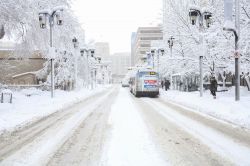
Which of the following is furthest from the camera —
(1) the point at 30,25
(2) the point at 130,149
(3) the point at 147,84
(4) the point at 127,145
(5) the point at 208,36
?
(3) the point at 147,84

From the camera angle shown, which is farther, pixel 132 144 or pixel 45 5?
pixel 45 5

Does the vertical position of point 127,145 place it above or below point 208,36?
below

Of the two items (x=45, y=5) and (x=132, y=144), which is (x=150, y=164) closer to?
(x=132, y=144)

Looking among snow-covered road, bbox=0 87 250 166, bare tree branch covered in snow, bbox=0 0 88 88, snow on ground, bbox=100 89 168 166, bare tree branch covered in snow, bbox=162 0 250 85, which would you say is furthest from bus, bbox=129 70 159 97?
snow on ground, bbox=100 89 168 166

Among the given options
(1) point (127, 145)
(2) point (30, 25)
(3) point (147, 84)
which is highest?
(2) point (30, 25)

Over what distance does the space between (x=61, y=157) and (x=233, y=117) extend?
9174mm

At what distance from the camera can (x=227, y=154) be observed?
8.10 meters

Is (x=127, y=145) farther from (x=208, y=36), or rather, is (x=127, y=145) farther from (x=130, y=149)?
(x=208, y=36)

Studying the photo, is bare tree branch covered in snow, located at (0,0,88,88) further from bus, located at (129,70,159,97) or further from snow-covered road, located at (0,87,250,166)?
bus, located at (129,70,159,97)

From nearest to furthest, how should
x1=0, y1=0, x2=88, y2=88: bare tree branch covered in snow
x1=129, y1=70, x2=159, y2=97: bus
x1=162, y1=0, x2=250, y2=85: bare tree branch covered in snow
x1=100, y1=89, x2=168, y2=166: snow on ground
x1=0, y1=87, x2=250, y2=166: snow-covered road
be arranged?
x1=100, y1=89, x2=168, y2=166: snow on ground
x1=0, y1=87, x2=250, y2=166: snow-covered road
x1=0, y1=0, x2=88, y2=88: bare tree branch covered in snow
x1=162, y1=0, x2=250, y2=85: bare tree branch covered in snow
x1=129, y1=70, x2=159, y2=97: bus

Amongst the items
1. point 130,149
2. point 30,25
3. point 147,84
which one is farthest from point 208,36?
point 130,149

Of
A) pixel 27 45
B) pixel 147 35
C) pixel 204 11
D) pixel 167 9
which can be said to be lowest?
pixel 27 45

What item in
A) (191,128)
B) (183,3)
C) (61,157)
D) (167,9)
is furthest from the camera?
(167,9)

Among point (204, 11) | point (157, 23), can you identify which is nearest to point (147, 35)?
point (157, 23)
